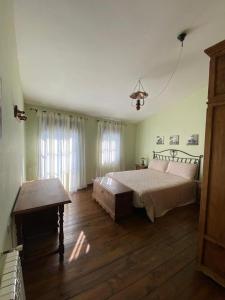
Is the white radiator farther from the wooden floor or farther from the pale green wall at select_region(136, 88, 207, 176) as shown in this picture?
the pale green wall at select_region(136, 88, 207, 176)

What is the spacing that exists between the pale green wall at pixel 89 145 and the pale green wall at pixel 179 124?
14.3 inches

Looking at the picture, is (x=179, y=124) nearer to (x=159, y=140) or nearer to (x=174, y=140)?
(x=174, y=140)

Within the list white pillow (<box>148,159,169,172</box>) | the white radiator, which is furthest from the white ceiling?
the white radiator

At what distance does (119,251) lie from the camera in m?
1.90

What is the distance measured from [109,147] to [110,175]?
1.36m

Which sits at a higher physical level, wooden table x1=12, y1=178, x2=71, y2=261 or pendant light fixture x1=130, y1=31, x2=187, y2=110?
pendant light fixture x1=130, y1=31, x2=187, y2=110

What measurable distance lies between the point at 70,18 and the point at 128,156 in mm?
4316

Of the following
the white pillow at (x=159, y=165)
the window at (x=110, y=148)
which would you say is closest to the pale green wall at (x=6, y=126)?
the window at (x=110, y=148)

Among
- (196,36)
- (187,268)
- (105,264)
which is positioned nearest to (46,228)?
(105,264)

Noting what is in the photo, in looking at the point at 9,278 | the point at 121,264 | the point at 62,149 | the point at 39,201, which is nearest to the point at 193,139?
the point at 121,264

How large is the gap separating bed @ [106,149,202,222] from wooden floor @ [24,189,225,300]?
1.03 feet

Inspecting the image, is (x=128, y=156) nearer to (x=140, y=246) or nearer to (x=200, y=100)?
(x=200, y=100)

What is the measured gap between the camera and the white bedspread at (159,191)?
2631 mm

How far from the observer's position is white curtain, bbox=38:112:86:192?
3.69 m
